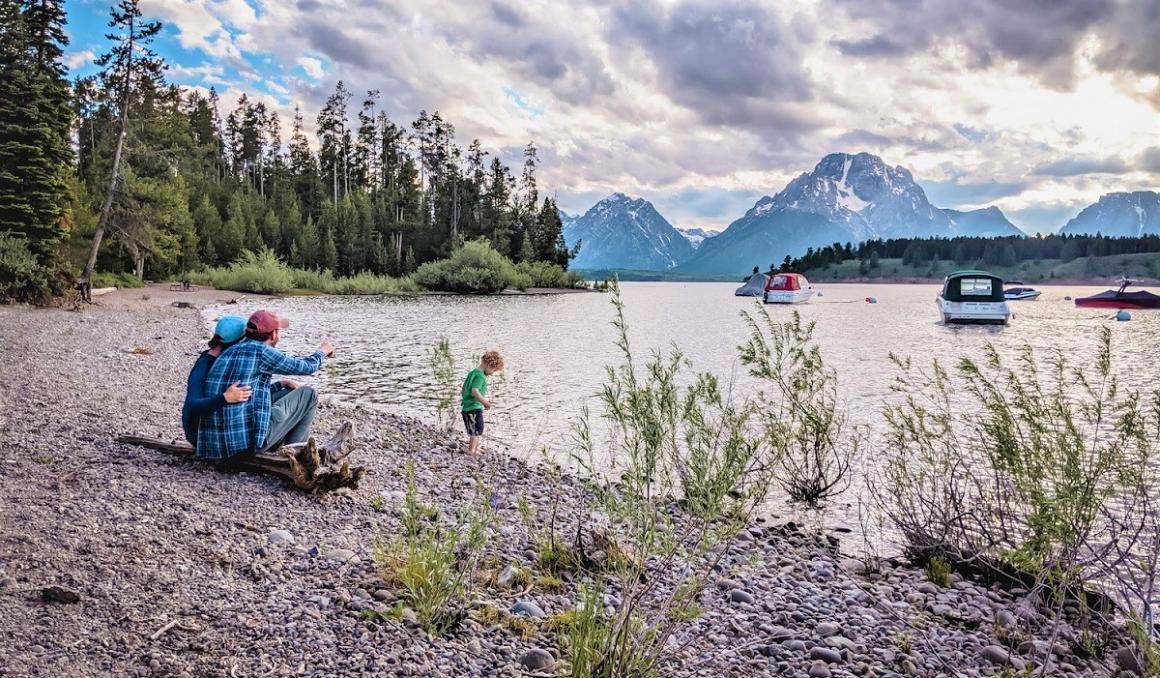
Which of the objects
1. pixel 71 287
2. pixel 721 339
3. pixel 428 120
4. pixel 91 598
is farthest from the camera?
pixel 428 120

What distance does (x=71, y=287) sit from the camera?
3058cm

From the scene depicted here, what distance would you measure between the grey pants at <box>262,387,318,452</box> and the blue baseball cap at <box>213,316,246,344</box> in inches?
31.3

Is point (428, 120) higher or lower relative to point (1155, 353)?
higher

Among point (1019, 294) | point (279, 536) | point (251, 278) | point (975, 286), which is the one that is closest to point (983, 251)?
point (1019, 294)

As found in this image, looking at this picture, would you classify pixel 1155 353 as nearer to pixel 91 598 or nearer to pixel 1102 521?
pixel 1102 521

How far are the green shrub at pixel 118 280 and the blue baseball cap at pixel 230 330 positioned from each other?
45166mm

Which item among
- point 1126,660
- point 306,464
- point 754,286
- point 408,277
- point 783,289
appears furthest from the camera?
point 754,286

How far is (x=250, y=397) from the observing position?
22.2 feet

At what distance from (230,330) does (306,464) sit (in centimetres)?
150

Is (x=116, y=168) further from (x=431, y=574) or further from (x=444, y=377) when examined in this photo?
(x=431, y=574)

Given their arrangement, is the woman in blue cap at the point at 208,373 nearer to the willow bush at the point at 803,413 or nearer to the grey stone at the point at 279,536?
the grey stone at the point at 279,536

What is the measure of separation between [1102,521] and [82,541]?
9.72 meters

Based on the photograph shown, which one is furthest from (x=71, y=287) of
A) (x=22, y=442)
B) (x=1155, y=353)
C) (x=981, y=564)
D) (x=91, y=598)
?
(x=1155, y=353)

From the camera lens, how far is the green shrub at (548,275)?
83.6m
